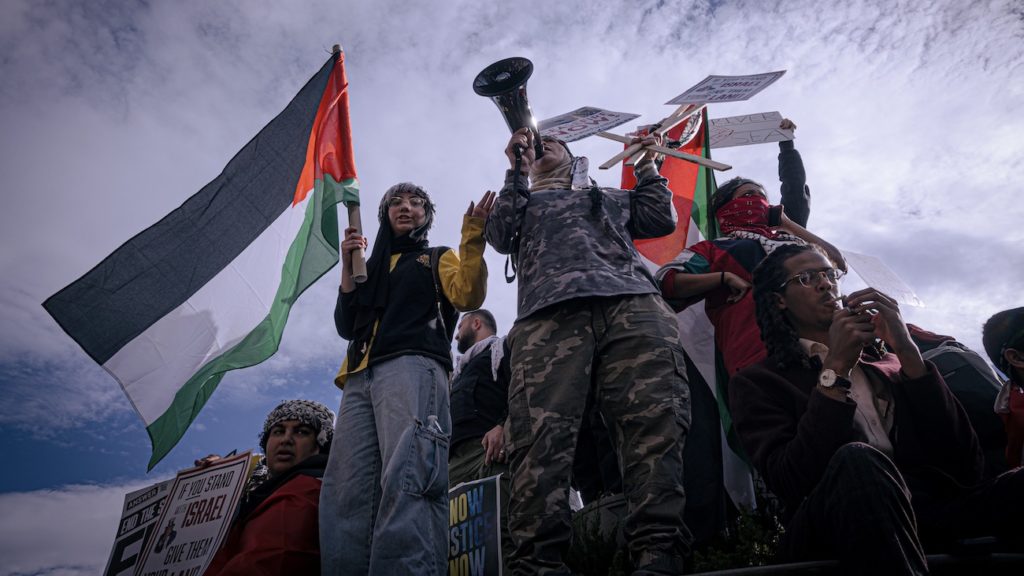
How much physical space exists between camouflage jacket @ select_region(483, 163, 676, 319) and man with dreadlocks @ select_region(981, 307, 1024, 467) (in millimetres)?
1597

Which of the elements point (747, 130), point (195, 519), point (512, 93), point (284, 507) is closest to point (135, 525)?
point (195, 519)

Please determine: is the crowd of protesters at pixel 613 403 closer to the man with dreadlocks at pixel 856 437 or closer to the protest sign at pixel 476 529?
the man with dreadlocks at pixel 856 437

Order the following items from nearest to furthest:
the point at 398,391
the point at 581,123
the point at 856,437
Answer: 1. the point at 856,437
2. the point at 398,391
3. the point at 581,123

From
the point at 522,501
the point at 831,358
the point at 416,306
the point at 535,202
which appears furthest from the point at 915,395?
the point at 416,306

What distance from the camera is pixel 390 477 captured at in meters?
2.55

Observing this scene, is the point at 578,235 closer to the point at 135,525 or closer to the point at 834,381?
the point at 834,381

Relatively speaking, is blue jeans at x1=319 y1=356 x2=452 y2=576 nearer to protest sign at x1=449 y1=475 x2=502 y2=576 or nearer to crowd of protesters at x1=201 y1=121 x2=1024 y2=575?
crowd of protesters at x1=201 y1=121 x2=1024 y2=575

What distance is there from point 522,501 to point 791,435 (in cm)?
97

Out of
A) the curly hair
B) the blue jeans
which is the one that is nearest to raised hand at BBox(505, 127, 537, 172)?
the blue jeans

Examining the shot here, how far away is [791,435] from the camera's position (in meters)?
2.33

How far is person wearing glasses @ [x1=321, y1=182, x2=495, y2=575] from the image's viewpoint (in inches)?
99.7

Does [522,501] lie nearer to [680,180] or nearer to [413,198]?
[413,198]

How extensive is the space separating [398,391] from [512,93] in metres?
1.79

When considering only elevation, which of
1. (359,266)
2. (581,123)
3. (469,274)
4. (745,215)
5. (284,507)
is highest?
(581,123)
